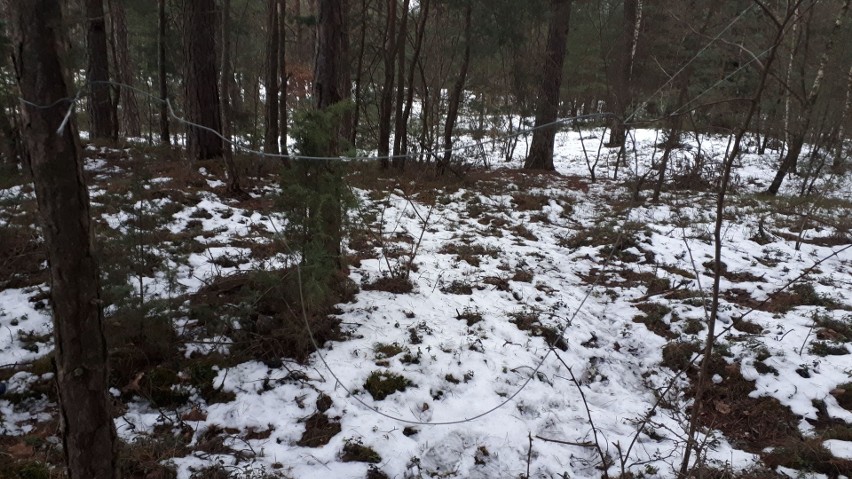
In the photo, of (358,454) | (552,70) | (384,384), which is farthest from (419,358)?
(552,70)

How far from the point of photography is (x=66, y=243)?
187cm

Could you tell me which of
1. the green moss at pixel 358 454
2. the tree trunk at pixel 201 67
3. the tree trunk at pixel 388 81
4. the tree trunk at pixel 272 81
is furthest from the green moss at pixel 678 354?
the tree trunk at pixel 272 81

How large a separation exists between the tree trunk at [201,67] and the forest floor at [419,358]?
2089 mm

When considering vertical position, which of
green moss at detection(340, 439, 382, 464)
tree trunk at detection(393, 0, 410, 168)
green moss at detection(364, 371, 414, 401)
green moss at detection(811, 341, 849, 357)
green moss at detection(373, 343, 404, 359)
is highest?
tree trunk at detection(393, 0, 410, 168)

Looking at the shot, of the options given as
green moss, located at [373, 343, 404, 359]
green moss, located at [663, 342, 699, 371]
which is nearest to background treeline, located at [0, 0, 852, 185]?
green moss, located at [373, 343, 404, 359]

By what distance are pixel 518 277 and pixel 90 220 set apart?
5.02 meters

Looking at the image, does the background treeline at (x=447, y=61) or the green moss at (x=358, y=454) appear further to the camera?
the background treeline at (x=447, y=61)

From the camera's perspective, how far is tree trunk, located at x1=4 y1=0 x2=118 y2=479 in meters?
1.75

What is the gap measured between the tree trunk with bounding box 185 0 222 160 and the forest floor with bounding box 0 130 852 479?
2.09 meters

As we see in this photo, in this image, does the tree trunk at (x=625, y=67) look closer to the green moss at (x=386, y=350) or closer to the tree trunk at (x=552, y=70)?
the tree trunk at (x=552, y=70)

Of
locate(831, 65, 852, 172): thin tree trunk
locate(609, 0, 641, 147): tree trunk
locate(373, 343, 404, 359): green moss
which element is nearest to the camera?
locate(373, 343, 404, 359): green moss

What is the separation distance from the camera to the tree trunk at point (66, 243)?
175cm

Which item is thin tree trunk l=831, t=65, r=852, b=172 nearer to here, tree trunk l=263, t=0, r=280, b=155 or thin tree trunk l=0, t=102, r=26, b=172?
tree trunk l=263, t=0, r=280, b=155

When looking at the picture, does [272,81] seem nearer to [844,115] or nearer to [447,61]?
[447,61]
